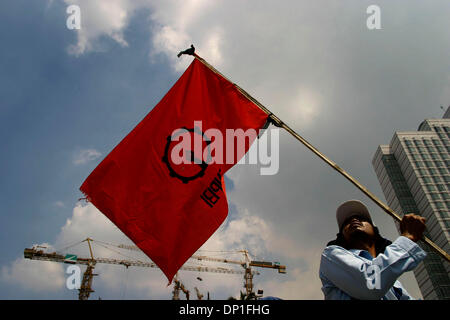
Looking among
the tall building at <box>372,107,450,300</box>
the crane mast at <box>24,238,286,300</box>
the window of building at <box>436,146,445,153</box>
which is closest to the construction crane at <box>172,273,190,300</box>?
the crane mast at <box>24,238,286,300</box>

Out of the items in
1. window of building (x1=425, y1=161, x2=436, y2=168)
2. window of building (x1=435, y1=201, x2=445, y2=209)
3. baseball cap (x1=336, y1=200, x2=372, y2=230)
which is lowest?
baseball cap (x1=336, y1=200, x2=372, y2=230)

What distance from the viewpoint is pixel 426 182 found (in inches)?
3068

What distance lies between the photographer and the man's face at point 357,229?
8.98ft

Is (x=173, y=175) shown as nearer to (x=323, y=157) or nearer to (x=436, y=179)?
(x=323, y=157)

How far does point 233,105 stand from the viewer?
5.12m

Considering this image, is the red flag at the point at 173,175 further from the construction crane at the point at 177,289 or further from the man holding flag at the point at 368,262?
the construction crane at the point at 177,289

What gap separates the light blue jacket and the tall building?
8204cm

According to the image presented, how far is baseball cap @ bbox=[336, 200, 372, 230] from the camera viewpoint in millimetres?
3076

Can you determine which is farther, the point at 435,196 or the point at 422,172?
the point at 422,172

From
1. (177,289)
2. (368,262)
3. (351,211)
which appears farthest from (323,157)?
(177,289)

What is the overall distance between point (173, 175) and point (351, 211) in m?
2.71

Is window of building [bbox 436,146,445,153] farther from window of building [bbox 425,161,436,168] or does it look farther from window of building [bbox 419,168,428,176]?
window of building [bbox 419,168,428,176]
